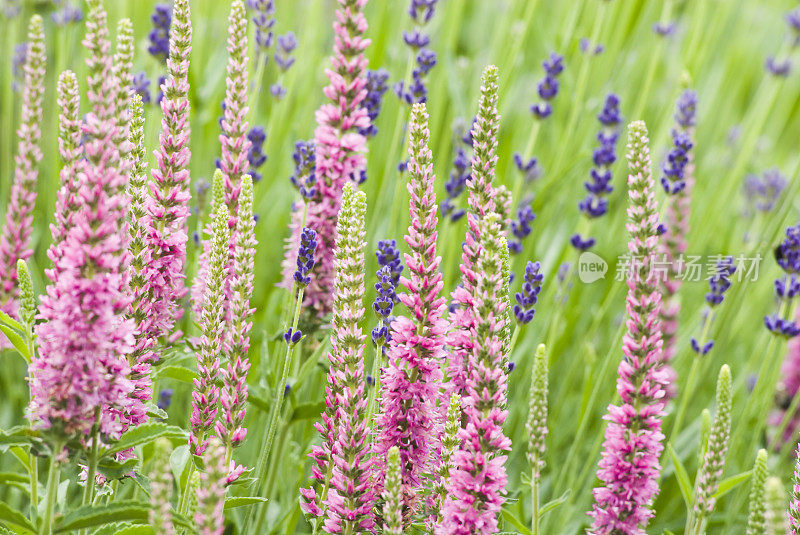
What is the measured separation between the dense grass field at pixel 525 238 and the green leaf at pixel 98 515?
280 mm

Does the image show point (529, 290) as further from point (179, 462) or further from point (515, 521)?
point (179, 462)

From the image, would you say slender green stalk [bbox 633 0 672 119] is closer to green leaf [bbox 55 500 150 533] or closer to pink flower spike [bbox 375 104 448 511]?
pink flower spike [bbox 375 104 448 511]

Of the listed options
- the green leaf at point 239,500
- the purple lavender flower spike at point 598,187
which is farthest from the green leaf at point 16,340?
the purple lavender flower spike at point 598,187

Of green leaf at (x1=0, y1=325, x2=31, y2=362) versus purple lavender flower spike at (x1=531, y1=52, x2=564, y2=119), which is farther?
purple lavender flower spike at (x1=531, y1=52, x2=564, y2=119)

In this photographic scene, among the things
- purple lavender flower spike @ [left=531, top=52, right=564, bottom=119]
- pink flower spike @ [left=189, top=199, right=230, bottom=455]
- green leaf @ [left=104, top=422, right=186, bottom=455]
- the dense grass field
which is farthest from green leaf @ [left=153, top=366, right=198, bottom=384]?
purple lavender flower spike @ [left=531, top=52, right=564, bottom=119]

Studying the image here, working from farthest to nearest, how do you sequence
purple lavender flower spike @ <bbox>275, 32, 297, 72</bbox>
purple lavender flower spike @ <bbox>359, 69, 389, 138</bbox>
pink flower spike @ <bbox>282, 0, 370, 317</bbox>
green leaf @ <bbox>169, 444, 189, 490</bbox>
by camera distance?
purple lavender flower spike @ <bbox>275, 32, 297, 72</bbox> → purple lavender flower spike @ <bbox>359, 69, 389, 138</bbox> → pink flower spike @ <bbox>282, 0, 370, 317</bbox> → green leaf @ <bbox>169, 444, 189, 490</bbox>

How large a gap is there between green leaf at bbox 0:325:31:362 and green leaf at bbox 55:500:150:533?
0.47 m

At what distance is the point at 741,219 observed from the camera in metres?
5.46

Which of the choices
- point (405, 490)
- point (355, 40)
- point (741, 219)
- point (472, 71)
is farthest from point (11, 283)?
point (741, 219)

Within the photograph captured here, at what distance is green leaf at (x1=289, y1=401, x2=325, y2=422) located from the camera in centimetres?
256

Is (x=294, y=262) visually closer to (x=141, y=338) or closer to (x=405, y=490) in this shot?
(x=141, y=338)

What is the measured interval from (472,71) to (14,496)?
3.29 metres

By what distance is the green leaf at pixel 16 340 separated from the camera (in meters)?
1.94

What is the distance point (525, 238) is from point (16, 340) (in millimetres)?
2371
